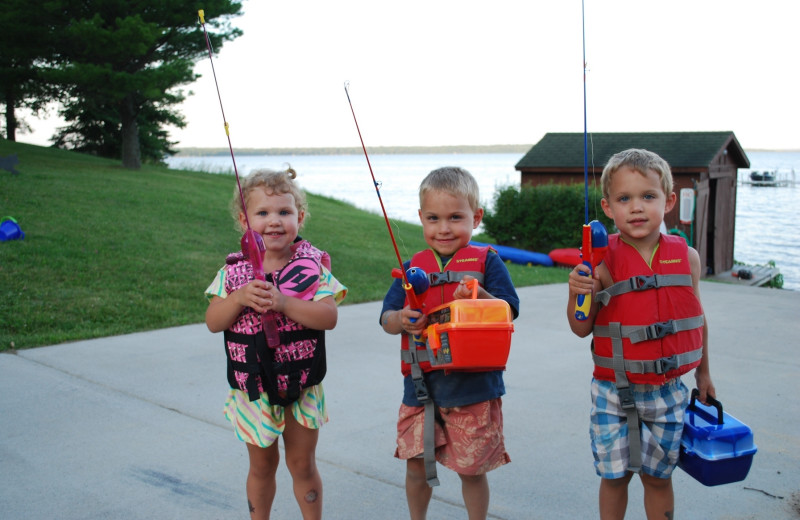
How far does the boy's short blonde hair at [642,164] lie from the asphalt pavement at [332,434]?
56.8 inches

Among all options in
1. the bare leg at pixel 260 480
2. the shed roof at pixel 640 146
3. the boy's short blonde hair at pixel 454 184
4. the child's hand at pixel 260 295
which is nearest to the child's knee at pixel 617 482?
the boy's short blonde hair at pixel 454 184

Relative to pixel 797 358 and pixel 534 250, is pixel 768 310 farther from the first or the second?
pixel 534 250

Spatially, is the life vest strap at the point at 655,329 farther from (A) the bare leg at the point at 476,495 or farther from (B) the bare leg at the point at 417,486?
(B) the bare leg at the point at 417,486

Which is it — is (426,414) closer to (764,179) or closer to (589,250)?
(589,250)

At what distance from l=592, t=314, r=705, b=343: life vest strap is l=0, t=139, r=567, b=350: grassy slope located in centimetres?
197

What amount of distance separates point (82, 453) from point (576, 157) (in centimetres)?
1624

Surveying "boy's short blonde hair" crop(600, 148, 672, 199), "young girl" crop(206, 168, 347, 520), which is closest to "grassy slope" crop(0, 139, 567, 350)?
"young girl" crop(206, 168, 347, 520)

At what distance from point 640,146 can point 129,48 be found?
13211mm

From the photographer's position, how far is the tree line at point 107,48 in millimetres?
18172

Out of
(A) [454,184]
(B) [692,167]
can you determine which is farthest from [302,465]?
(B) [692,167]

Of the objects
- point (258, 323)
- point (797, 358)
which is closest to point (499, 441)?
point (258, 323)

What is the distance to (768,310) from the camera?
7.77 metres

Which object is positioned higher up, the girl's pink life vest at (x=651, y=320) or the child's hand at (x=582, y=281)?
the child's hand at (x=582, y=281)

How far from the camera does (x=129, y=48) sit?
1825cm
